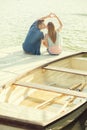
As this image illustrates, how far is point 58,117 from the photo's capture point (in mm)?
4672

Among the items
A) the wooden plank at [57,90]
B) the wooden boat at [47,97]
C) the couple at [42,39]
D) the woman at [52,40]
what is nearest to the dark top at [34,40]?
the couple at [42,39]

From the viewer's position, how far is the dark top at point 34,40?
892 centimetres

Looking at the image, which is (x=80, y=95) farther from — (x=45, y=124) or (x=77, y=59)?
(x=77, y=59)

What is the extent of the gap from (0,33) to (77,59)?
7.81 metres

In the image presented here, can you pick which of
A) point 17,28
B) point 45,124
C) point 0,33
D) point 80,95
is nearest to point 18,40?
point 0,33

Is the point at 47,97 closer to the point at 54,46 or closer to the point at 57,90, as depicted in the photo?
the point at 57,90

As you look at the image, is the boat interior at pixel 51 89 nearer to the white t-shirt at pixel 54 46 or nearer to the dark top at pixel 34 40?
the white t-shirt at pixel 54 46

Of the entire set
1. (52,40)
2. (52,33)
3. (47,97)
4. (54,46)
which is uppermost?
(52,33)

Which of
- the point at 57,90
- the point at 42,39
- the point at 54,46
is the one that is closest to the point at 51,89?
the point at 57,90

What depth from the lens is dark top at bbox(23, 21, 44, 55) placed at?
8.92 meters

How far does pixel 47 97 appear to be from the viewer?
21.6ft

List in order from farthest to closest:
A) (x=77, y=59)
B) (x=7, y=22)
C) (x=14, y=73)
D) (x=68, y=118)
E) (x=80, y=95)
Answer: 1. (x=7, y=22)
2. (x=77, y=59)
3. (x=14, y=73)
4. (x=80, y=95)
5. (x=68, y=118)

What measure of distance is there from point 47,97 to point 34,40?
2.64 m

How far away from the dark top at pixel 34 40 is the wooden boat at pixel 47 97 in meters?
1.12
